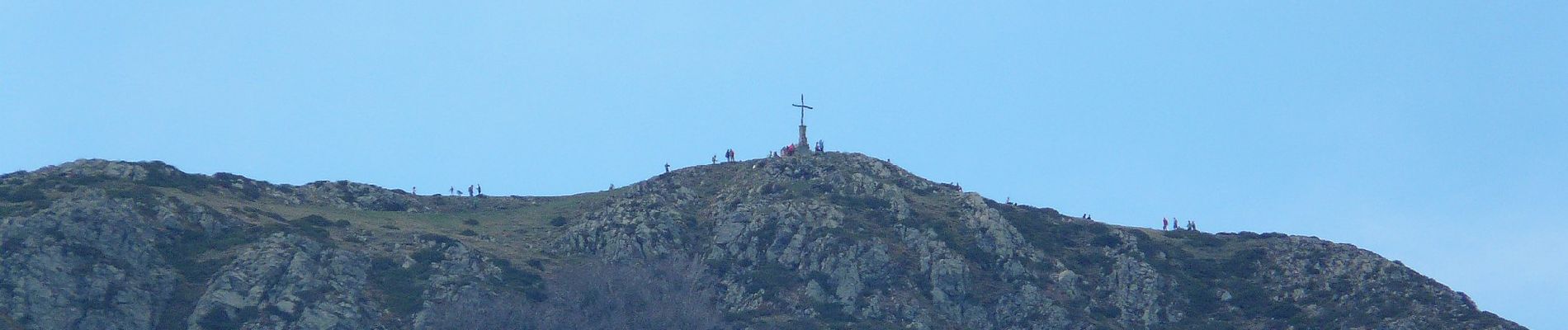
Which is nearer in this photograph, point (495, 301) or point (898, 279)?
point (495, 301)

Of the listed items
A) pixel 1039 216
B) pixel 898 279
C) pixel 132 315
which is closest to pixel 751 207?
pixel 898 279

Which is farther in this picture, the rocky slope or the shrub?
the shrub

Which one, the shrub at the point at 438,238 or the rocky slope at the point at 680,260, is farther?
the shrub at the point at 438,238

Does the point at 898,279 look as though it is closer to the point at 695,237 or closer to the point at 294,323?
the point at 695,237

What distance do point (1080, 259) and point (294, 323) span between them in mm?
Answer: 52561

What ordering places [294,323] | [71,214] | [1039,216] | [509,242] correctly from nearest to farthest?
[294,323]
[71,214]
[509,242]
[1039,216]

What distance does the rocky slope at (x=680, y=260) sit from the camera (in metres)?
97.7

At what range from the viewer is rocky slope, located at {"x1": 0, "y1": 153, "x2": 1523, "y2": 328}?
97688 mm

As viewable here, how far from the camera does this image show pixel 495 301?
9975cm

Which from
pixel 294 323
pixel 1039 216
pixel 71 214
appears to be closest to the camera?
pixel 294 323

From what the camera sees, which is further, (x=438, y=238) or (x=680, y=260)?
(x=438, y=238)

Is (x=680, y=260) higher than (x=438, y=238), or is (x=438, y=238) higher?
(x=438, y=238)

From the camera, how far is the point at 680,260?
108562 mm

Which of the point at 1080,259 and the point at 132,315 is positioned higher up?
the point at 1080,259
